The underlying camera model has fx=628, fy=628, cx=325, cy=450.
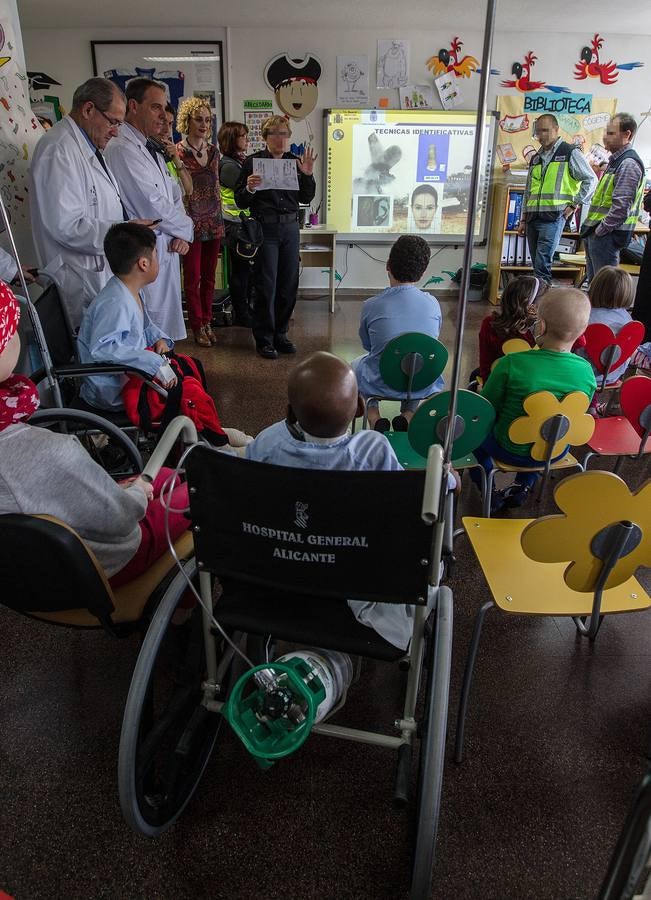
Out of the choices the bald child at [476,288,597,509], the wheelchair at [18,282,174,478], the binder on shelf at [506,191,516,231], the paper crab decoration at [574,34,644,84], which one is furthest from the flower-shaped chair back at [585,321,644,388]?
the paper crab decoration at [574,34,644,84]

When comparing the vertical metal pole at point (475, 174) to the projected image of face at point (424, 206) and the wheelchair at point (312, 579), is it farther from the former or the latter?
the projected image of face at point (424, 206)

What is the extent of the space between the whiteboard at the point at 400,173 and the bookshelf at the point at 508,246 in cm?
19

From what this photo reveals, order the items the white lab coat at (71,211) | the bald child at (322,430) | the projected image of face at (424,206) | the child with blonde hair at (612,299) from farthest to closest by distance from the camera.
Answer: the projected image of face at (424,206), the child with blonde hair at (612,299), the white lab coat at (71,211), the bald child at (322,430)

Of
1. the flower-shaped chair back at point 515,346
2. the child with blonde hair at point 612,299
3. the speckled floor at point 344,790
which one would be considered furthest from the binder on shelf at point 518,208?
the speckled floor at point 344,790

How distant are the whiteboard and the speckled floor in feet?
16.7

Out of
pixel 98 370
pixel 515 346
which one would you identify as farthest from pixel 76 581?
pixel 515 346

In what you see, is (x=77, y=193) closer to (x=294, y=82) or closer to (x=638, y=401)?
(x=638, y=401)

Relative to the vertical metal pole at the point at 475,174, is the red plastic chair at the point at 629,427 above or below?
below

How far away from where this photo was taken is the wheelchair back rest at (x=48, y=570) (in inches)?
40.0

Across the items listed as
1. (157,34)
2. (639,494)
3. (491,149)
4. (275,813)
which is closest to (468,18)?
(491,149)

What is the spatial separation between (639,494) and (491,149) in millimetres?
6025

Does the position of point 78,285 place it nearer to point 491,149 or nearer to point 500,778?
point 500,778

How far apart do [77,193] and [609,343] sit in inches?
83.9

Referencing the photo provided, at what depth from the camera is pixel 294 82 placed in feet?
19.3
